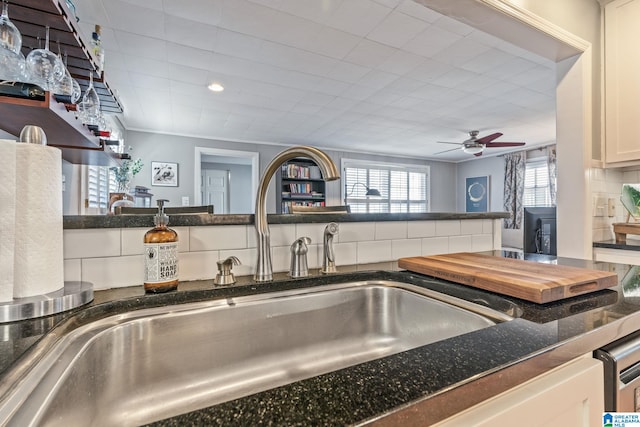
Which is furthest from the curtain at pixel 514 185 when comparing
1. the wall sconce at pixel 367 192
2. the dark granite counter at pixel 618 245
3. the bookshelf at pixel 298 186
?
the dark granite counter at pixel 618 245

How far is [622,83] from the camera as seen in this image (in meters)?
1.91

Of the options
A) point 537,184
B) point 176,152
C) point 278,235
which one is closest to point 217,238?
point 278,235

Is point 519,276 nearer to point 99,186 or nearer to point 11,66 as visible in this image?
point 11,66

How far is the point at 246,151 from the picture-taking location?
18.1 feet

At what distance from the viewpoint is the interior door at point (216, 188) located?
6.48 m

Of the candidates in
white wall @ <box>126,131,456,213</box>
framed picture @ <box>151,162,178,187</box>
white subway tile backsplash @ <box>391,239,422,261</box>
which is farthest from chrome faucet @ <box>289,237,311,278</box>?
framed picture @ <box>151,162,178,187</box>

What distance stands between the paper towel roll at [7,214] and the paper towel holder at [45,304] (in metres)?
0.03

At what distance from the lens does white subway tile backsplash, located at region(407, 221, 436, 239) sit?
128 centimetres

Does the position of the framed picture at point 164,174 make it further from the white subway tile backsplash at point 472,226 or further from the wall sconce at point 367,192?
the white subway tile backsplash at point 472,226

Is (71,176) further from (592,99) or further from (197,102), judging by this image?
(592,99)

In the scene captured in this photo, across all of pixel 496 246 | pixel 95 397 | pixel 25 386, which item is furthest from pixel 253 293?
pixel 496 246

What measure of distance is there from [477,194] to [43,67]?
299 inches

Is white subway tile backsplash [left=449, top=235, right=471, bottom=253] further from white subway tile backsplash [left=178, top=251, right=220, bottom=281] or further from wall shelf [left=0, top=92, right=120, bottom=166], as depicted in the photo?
wall shelf [left=0, top=92, right=120, bottom=166]

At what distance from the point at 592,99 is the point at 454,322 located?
2077 mm
